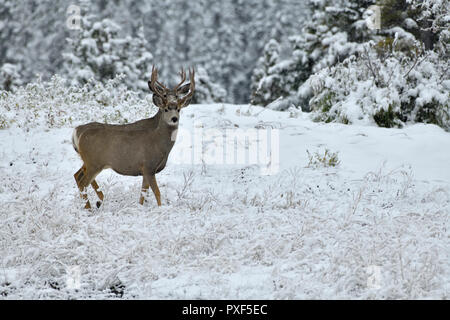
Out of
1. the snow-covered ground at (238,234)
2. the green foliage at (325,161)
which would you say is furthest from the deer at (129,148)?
the green foliage at (325,161)

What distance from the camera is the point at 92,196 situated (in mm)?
6559

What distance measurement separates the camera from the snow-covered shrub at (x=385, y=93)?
10609 millimetres

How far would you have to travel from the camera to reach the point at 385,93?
1060 centimetres

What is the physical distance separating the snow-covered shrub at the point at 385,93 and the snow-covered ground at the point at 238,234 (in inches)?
83.2

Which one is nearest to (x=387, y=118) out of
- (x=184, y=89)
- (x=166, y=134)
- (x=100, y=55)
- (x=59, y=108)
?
(x=184, y=89)

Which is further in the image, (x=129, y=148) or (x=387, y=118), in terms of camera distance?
(x=387, y=118)

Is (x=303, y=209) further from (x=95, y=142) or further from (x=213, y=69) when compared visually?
(x=213, y=69)

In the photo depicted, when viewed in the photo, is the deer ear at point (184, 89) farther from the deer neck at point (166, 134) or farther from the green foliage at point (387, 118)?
the green foliage at point (387, 118)

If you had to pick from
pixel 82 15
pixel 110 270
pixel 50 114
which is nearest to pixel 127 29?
pixel 82 15

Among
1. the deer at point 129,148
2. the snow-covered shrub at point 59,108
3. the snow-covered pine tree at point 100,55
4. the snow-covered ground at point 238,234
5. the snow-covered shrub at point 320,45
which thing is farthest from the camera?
the snow-covered pine tree at point 100,55

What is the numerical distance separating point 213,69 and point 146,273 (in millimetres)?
40984

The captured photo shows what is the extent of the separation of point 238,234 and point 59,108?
6934mm

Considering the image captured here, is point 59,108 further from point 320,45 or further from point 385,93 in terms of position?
point 320,45

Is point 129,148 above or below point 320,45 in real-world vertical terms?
below
